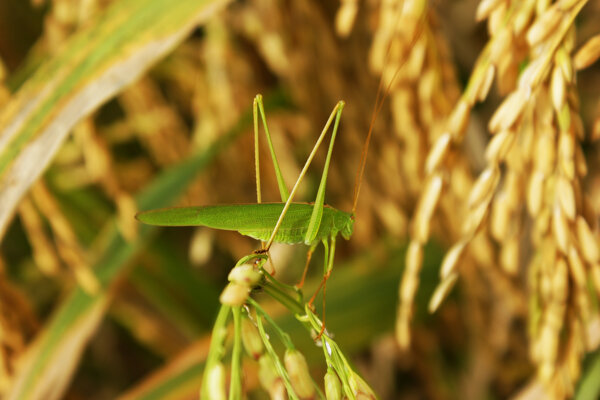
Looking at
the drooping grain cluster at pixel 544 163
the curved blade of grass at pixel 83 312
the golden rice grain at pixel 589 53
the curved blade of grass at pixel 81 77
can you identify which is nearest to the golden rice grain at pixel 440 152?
the drooping grain cluster at pixel 544 163

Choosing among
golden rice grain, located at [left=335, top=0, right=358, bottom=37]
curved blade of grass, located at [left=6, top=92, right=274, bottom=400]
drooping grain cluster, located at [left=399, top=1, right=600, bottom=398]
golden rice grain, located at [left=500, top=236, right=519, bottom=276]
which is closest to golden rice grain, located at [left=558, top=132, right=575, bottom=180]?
drooping grain cluster, located at [left=399, top=1, right=600, bottom=398]

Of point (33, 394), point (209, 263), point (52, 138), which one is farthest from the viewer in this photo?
point (209, 263)

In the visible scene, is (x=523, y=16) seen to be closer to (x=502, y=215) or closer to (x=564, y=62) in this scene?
(x=564, y=62)

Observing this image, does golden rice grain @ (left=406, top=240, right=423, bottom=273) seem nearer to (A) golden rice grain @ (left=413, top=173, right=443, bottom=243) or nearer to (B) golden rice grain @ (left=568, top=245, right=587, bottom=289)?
(A) golden rice grain @ (left=413, top=173, right=443, bottom=243)

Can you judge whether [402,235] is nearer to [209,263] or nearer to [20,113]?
[20,113]

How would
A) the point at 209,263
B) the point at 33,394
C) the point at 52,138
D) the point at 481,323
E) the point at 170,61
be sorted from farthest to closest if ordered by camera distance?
the point at 209,263 < the point at 170,61 < the point at 481,323 < the point at 33,394 < the point at 52,138

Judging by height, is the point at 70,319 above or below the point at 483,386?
above

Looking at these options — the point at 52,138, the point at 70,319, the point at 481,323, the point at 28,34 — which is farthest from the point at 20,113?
the point at 28,34
